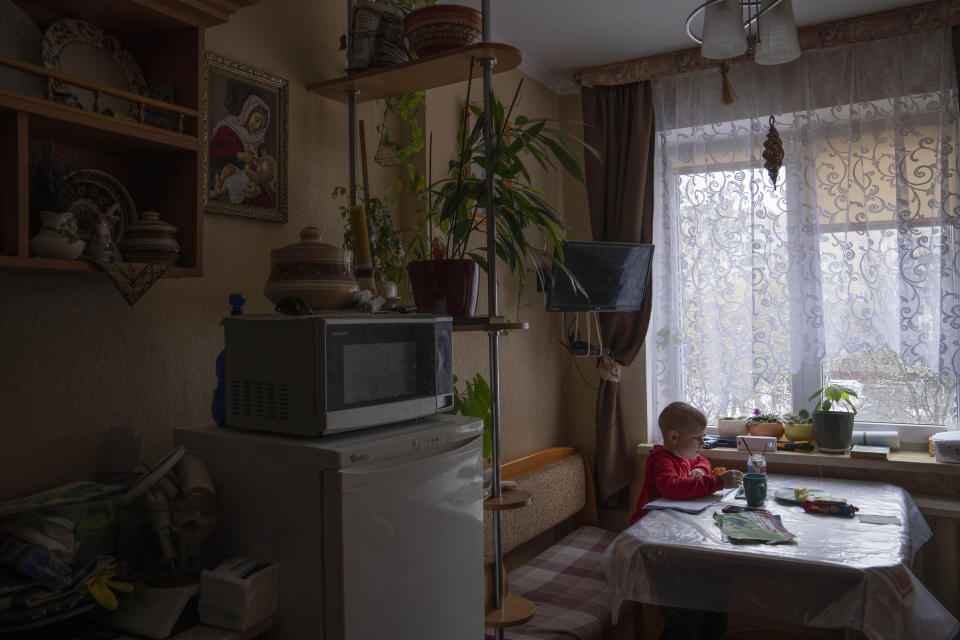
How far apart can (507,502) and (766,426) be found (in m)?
1.97

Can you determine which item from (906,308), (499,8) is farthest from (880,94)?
(499,8)

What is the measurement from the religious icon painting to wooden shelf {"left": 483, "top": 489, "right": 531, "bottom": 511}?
1.03 m

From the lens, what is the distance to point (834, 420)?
3.21 meters

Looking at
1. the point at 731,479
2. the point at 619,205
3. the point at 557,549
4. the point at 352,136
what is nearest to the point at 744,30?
the point at 352,136

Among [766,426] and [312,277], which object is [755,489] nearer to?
[766,426]

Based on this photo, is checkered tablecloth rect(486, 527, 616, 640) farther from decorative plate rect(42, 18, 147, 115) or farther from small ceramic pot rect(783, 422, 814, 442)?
decorative plate rect(42, 18, 147, 115)

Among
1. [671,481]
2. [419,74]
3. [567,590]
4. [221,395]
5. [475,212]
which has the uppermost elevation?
[419,74]

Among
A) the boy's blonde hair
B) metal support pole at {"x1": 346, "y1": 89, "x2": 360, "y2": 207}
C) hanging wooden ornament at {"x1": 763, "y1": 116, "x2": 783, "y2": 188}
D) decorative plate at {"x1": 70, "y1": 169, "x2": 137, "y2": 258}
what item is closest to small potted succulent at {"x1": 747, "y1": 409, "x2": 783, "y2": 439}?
the boy's blonde hair

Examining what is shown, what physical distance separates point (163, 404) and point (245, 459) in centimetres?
45

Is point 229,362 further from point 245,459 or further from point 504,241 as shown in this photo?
point 504,241

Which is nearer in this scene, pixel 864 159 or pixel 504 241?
pixel 504 241

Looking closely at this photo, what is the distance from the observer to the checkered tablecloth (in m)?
2.44

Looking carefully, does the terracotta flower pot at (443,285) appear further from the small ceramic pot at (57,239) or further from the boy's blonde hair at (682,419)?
the boy's blonde hair at (682,419)

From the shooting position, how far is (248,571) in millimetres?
1362
